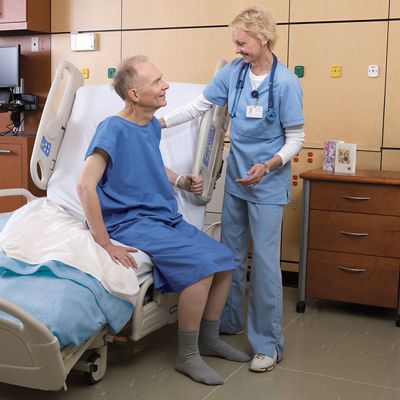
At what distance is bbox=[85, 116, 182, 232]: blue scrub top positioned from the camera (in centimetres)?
277

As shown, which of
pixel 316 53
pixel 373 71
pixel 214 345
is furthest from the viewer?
pixel 316 53

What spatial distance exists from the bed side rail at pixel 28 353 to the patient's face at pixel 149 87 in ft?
3.53

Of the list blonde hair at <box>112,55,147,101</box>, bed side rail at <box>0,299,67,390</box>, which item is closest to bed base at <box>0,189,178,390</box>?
bed side rail at <box>0,299,67,390</box>

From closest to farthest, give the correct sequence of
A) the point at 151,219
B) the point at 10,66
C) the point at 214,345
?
the point at 151,219
the point at 214,345
the point at 10,66

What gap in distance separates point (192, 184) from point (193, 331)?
2.34 feet

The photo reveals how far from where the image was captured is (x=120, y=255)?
8.55ft

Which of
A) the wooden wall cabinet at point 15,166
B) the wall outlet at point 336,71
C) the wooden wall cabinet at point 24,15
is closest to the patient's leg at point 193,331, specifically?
the wall outlet at point 336,71

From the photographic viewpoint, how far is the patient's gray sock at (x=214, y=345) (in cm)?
291

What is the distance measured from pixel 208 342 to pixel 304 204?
45.8 inches

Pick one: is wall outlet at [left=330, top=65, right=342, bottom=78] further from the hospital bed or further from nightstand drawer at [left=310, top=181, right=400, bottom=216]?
the hospital bed

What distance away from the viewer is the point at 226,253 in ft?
9.35

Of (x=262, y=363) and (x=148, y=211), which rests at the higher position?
(x=148, y=211)

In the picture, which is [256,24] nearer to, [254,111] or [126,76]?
[254,111]

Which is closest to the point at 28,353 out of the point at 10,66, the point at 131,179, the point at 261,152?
the point at 131,179
